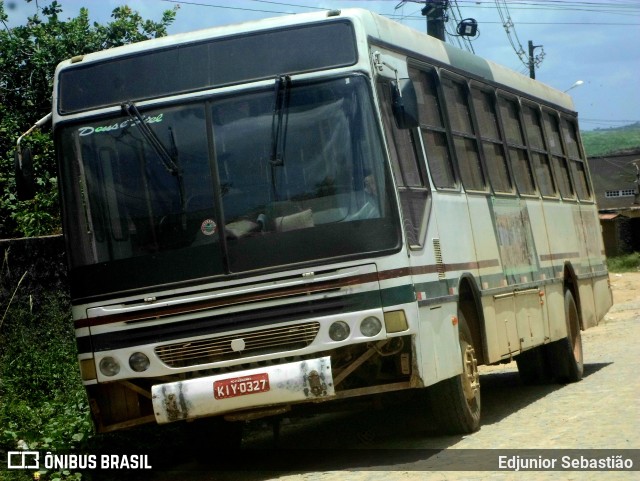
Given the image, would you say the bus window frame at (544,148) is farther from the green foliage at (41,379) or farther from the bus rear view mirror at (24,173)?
the bus rear view mirror at (24,173)

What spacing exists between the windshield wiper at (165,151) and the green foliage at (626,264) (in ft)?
145

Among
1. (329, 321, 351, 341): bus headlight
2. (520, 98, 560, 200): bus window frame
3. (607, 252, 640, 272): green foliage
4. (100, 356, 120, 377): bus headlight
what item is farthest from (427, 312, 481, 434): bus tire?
(607, 252, 640, 272): green foliage

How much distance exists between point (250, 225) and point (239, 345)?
82cm

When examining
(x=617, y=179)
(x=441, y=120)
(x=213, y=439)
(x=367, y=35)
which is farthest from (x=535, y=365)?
(x=617, y=179)

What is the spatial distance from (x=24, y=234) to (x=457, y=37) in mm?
15594

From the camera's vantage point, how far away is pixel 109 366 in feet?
29.7

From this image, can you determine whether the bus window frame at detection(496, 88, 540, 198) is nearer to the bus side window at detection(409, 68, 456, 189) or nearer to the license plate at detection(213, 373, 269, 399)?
the bus side window at detection(409, 68, 456, 189)

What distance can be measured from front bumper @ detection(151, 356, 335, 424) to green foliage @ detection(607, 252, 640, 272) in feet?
145

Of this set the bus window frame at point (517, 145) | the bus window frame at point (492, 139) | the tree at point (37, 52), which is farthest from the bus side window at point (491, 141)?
the tree at point (37, 52)

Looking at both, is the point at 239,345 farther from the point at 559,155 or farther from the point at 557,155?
the point at 559,155

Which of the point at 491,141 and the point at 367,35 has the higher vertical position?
the point at 367,35

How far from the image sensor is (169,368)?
8859 millimetres

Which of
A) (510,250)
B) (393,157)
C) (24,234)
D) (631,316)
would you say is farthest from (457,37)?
(393,157)

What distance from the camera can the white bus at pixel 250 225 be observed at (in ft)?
28.5
